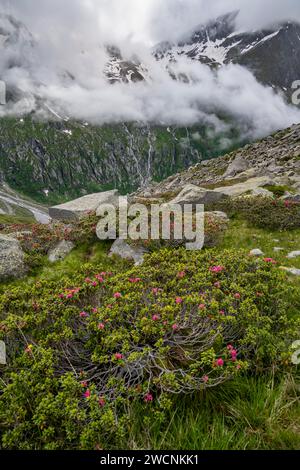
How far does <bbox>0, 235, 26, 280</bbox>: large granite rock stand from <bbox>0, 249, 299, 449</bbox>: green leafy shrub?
4.96 m

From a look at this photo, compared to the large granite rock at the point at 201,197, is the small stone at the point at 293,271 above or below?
below

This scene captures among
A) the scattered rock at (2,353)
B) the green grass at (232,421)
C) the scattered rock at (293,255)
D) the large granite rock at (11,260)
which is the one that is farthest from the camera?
the scattered rock at (293,255)

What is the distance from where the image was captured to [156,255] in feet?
36.8

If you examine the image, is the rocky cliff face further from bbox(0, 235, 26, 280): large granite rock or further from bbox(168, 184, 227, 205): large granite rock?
bbox(0, 235, 26, 280): large granite rock

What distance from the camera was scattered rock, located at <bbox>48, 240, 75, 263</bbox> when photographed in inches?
600

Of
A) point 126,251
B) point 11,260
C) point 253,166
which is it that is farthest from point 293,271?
point 253,166

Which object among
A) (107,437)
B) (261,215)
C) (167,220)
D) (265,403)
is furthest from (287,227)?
(107,437)

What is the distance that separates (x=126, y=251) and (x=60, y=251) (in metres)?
3.48

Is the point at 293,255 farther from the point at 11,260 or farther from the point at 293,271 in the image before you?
the point at 11,260

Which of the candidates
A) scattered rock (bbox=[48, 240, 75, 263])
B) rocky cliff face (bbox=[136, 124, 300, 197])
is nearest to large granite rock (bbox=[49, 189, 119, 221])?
scattered rock (bbox=[48, 240, 75, 263])

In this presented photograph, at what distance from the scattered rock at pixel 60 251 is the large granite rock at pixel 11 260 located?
1.45m

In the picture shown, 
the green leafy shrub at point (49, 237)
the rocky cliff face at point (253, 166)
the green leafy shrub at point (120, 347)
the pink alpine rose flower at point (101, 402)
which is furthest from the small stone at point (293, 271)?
the rocky cliff face at point (253, 166)

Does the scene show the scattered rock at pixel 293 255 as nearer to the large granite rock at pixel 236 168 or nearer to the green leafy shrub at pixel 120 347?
the green leafy shrub at pixel 120 347

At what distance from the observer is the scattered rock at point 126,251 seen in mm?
14520
